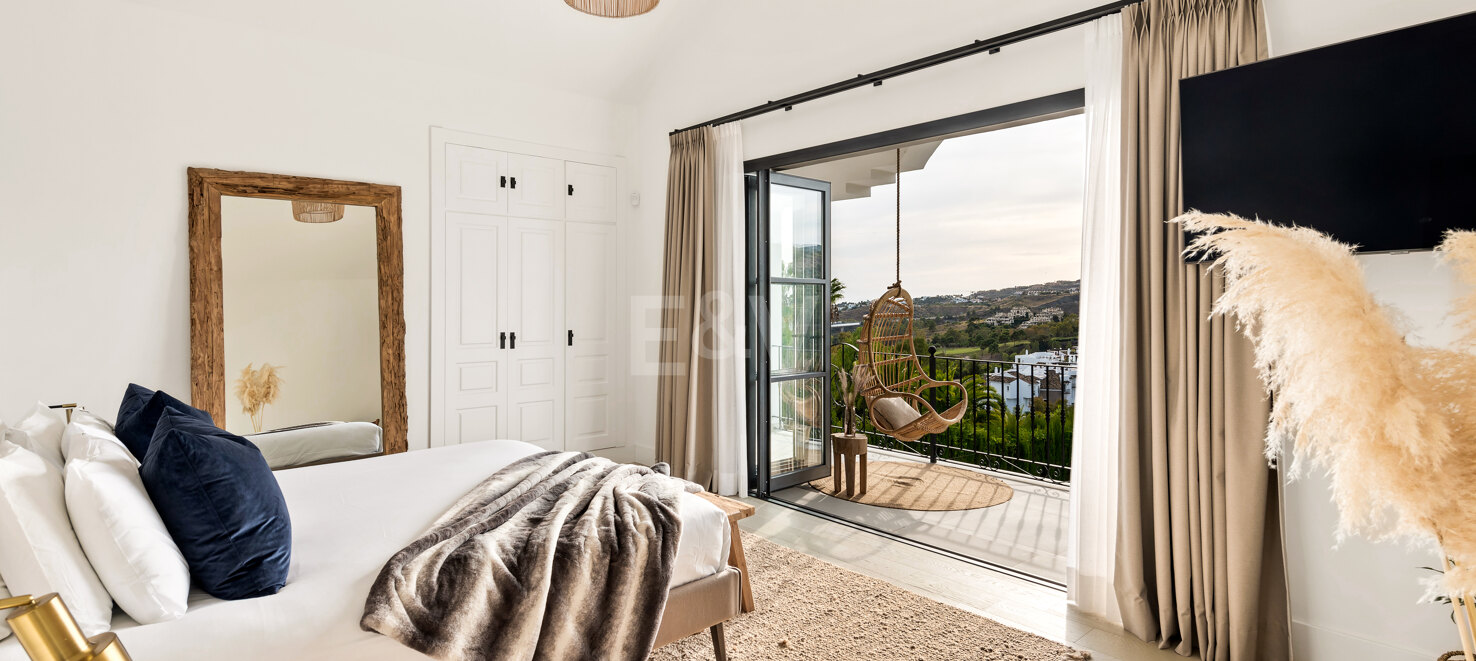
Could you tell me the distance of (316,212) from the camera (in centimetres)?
383

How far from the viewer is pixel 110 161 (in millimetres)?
3256

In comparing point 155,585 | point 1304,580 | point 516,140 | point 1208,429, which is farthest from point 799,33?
point 155,585

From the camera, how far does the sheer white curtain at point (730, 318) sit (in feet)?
13.8

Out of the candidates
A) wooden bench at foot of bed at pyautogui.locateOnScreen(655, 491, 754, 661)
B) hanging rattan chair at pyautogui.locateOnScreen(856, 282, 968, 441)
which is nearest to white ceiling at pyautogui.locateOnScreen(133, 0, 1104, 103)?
hanging rattan chair at pyautogui.locateOnScreen(856, 282, 968, 441)

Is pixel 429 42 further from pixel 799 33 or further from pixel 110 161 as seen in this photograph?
pixel 799 33

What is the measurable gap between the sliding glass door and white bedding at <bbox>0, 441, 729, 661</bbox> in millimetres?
1821

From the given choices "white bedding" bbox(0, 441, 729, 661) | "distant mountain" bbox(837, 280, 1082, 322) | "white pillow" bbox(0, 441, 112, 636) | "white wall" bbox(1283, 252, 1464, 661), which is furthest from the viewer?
"distant mountain" bbox(837, 280, 1082, 322)

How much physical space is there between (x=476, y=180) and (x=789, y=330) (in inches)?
86.1

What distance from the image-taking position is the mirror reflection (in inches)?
142

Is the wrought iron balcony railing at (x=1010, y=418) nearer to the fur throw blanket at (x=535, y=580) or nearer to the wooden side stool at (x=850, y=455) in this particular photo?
the wooden side stool at (x=850, y=455)

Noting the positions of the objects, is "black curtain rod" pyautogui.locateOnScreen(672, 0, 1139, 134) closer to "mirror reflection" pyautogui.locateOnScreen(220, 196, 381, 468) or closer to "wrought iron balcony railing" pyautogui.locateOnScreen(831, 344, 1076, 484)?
"wrought iron balcony railing" pyautogui.locateOnScreen(831, 344, 1076, 484)

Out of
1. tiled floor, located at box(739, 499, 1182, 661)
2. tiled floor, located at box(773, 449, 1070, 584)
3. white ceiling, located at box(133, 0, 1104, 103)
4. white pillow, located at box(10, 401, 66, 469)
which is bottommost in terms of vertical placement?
tiled floor, located at box(773, 449, 1070, 584)

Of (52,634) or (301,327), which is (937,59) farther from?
(301,327)

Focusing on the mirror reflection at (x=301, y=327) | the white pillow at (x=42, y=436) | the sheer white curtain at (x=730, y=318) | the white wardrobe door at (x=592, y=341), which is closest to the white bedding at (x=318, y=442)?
the mirror reflection at (x=301, y=327)
